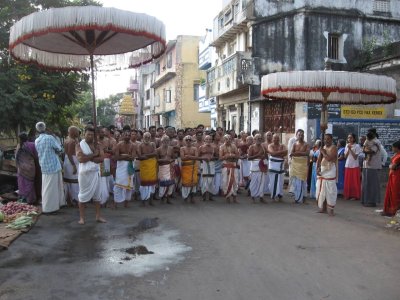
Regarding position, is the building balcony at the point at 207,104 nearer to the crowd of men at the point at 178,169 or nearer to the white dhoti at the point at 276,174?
the crowd of men at the point at 178,169

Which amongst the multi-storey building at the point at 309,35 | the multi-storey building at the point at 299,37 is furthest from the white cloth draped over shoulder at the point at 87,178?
the multi-storey building at the point at 309,35

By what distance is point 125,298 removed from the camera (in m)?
4.41

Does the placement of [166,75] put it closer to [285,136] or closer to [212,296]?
[285,136]

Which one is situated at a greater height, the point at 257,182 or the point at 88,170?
the point at 88,170

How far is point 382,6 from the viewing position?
21500 millimetres

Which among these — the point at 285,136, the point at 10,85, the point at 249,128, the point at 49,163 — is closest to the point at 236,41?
the point at 249,128

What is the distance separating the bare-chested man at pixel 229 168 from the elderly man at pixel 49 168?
3.86m

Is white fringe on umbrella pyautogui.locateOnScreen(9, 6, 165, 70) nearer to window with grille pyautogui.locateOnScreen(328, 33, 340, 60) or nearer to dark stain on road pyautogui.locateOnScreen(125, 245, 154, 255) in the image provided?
dark stain on road pyautogui.locateOnScreen(125, 245, 154, 255)

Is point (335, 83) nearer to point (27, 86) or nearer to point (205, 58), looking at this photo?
point (27, 86)

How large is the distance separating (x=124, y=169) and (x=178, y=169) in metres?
2.00

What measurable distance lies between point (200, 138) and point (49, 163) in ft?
12.4

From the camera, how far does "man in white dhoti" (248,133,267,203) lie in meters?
10.7

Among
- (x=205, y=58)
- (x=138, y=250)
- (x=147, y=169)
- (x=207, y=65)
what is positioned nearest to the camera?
(x=138, y=250)

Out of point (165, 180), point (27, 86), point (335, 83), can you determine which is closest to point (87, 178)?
point (165, 180)
